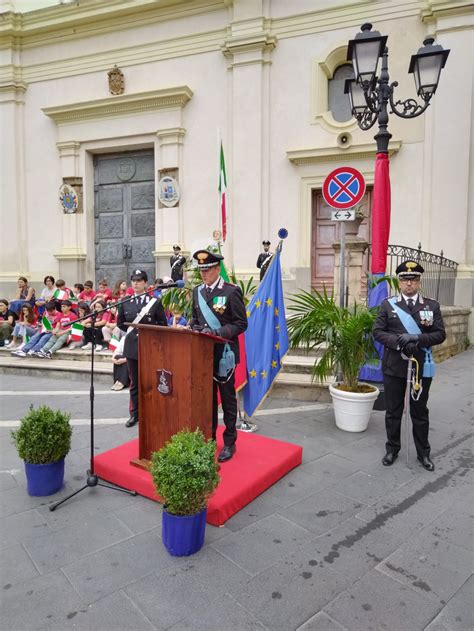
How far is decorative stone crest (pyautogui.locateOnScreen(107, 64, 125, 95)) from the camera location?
46.5 feet

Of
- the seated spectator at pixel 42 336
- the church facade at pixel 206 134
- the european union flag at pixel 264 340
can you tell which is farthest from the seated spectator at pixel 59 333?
the european union flag at pixel 264 340

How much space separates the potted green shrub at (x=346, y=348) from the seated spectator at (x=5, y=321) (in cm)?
825

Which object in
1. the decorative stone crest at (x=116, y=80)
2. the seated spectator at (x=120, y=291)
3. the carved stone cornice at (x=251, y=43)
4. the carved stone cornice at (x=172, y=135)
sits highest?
the carved stone cornice at (x=251, y=43)

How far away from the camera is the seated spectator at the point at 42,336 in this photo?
32.7ft

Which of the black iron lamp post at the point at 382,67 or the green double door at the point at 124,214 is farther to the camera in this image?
the green double door at the point at 124,214

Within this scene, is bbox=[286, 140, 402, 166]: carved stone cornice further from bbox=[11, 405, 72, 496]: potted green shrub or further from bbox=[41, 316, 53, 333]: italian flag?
bbox=[11, 405, 72, 496]: potted green shrub

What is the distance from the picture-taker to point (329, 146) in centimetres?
1215

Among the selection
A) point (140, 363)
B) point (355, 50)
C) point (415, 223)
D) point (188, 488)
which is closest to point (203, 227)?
point (415, 223)

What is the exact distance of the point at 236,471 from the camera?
13.1ft

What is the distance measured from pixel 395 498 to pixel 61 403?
5185 millimetres

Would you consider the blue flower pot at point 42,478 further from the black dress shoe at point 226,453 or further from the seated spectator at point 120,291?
the seated spectator at point 120,291

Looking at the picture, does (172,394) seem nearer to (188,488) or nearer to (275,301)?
(188,488)

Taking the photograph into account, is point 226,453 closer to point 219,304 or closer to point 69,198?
point 219,304

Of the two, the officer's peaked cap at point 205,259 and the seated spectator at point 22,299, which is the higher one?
the officer's peaked cap at point 205,259
